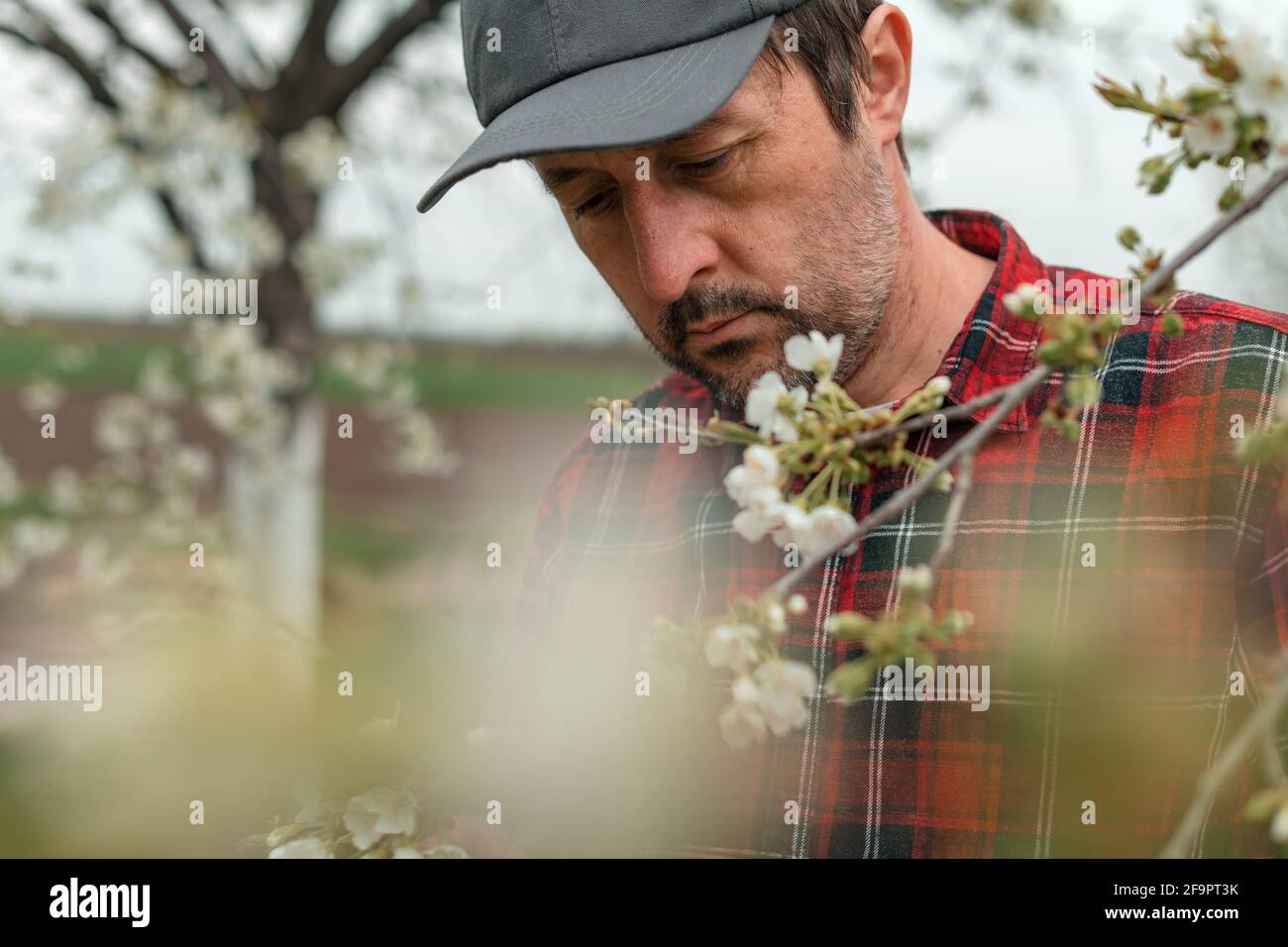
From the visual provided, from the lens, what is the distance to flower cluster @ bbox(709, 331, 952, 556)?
79 centimetres

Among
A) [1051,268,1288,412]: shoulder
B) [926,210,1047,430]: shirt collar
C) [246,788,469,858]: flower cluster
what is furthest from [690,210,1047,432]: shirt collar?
[246,788,469,858]: flower cluster

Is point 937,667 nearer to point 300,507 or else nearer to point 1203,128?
point 1203,128

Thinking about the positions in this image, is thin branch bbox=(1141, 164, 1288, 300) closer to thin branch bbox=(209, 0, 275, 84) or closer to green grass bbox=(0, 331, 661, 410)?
thin branch bbox=(209, 0, 275, 84)

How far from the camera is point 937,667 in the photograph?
1413 mm

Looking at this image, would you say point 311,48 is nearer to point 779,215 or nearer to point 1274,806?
point 779,215

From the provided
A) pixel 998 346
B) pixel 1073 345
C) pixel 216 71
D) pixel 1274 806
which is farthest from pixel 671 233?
pixel 216 71

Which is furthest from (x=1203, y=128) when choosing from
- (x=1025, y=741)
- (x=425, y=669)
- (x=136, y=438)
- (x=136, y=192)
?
(x=136, y=438)

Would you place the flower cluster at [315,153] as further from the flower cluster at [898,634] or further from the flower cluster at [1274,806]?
the flower cluster at [1274,806]

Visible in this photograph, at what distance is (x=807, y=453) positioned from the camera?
0.83 metres

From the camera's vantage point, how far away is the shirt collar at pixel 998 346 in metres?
1.50

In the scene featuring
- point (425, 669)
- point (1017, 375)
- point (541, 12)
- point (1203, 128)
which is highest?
point (541, 12)

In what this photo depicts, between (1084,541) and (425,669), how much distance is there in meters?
1.11

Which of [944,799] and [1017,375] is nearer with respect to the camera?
[944,799]

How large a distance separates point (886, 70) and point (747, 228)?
41cm
